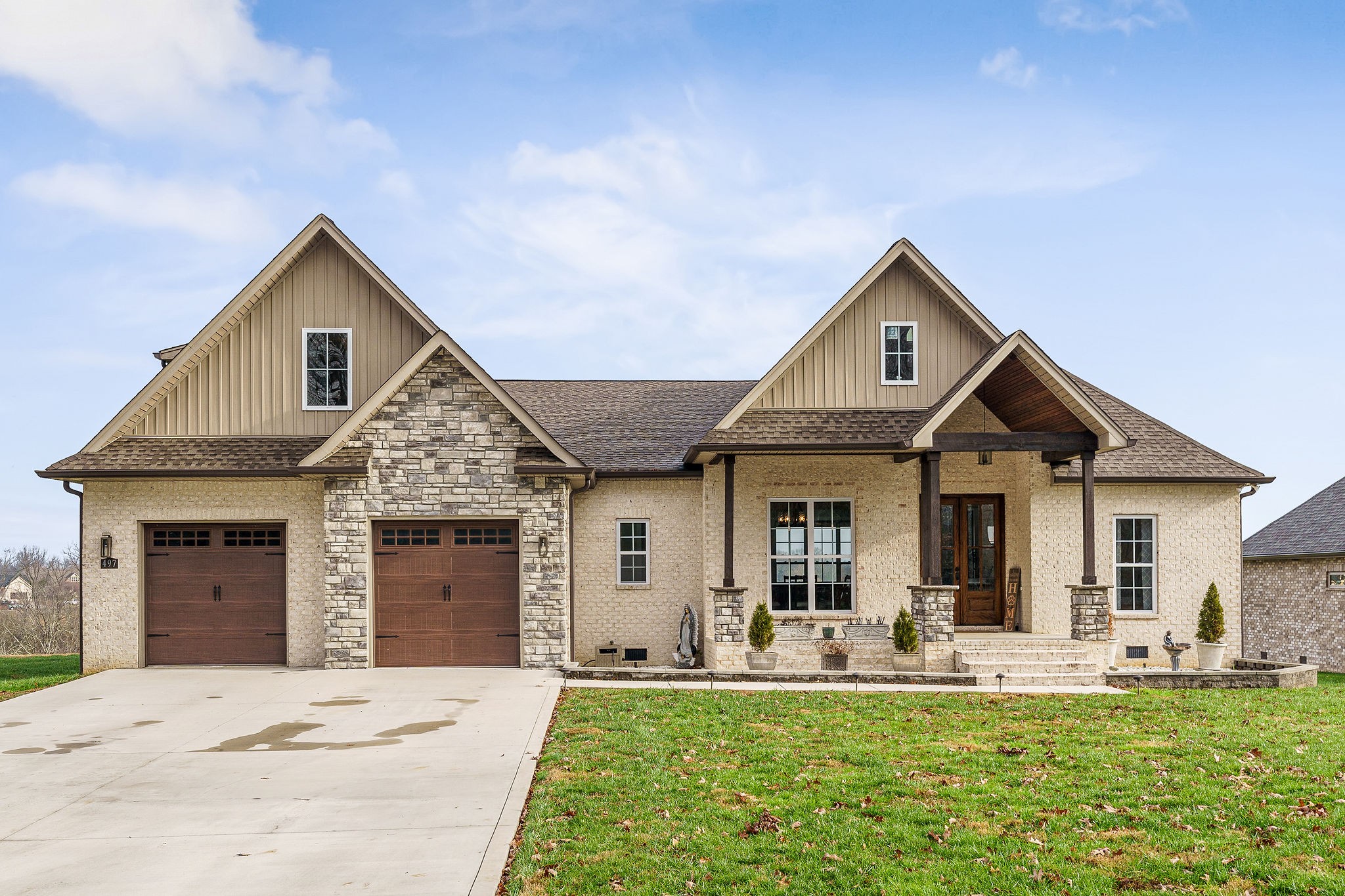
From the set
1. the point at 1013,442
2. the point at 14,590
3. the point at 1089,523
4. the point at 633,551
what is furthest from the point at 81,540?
the point at 14,590

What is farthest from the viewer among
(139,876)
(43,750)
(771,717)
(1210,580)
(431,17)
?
(1210,580)

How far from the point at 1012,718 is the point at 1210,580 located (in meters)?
8.75

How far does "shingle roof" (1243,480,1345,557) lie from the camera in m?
22.5

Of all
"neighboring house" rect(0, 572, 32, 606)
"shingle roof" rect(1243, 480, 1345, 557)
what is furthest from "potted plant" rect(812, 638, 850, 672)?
"neighboring house" rect(0, 572, 32, 606)

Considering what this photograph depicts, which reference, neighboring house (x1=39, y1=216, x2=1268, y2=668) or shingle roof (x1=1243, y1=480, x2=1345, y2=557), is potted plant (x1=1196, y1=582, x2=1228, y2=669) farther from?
shingle roof (x1=1243, y1=480, x2=1345, y2=557)

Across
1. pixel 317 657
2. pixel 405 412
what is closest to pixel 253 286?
pixel 405 412

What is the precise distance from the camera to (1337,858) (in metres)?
5.96

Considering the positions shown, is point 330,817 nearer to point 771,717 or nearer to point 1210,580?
point 771,717

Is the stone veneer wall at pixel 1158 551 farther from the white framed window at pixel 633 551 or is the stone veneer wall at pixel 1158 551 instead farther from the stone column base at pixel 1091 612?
the white framed window at pixel 633 551

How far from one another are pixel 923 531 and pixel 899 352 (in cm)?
329

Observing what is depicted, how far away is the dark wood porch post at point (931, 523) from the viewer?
15.0m

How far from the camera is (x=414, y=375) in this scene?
15.1 meters

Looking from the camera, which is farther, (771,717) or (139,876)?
(771,717)

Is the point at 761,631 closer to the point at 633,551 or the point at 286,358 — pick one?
the point at 633,551
